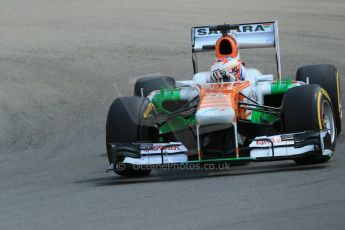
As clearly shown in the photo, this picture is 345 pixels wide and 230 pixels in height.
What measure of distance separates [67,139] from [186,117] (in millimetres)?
4046

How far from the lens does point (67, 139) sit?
52.0 feet

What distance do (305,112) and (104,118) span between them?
645 cm

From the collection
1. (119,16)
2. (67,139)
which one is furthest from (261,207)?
(119,16)

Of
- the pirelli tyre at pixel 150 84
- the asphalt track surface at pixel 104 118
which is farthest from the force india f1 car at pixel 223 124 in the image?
the pirelli tyre at pixel 150 84

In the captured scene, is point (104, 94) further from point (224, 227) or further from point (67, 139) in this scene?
point (224, 227)

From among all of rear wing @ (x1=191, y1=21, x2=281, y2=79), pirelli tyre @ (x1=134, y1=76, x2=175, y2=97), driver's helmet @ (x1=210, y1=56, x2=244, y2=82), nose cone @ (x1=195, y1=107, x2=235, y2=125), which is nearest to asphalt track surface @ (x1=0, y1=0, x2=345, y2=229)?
nose cone @ (x1=195, y1=107, x2=235, y2=125)

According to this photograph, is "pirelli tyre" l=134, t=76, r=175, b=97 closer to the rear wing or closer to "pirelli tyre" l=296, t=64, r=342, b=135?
the rear wing

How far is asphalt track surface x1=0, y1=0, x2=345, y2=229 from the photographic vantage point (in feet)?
29.6

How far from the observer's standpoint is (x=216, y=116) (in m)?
11.2

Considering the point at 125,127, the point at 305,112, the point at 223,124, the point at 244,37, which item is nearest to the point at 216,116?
the point at 223,124

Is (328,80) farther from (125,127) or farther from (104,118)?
(104,118)

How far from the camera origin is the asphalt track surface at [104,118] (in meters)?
9.03

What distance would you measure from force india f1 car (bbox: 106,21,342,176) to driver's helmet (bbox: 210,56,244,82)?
5.7 inches

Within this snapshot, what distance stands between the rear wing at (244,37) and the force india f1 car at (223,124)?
0.94m
